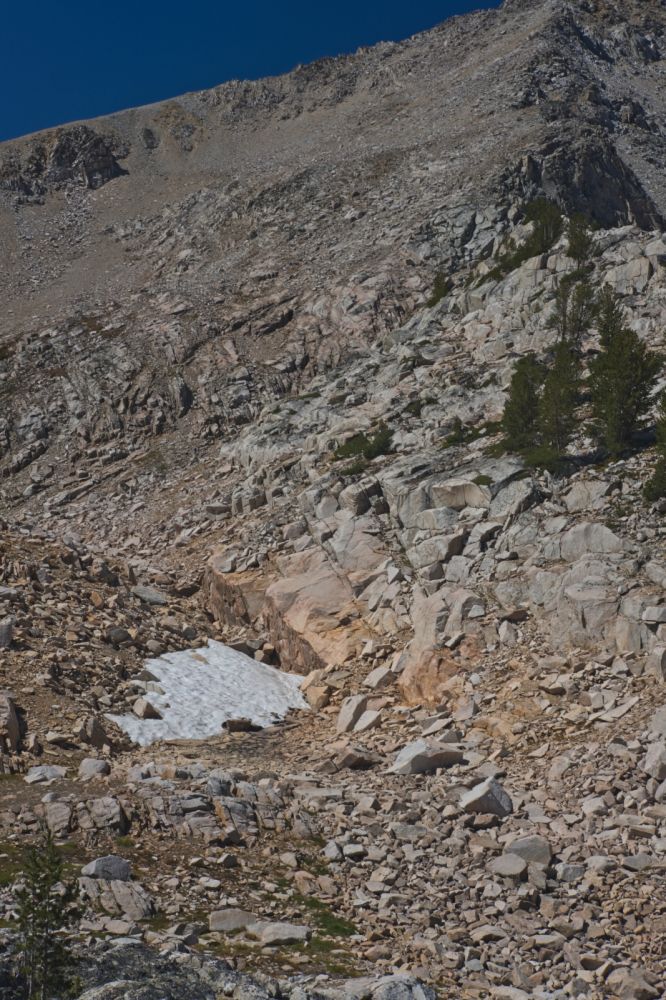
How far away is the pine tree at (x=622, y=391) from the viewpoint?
27.7 metres

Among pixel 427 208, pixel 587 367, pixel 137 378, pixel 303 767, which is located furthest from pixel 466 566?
pixel 427 208

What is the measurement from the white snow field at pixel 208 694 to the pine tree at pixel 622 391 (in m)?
13.9

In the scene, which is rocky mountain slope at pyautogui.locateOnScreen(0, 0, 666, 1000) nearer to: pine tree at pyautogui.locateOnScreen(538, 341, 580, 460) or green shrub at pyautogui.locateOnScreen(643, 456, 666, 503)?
green shrub at pyautogui.locateOnScreen(643, 456, 666, 503)

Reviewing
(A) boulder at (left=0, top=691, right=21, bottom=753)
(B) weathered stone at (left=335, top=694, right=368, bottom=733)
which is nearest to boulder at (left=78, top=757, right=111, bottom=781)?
(A) boulder at (left=0, top=691, right=21, bottom=753)

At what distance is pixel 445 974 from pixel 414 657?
12.5 m

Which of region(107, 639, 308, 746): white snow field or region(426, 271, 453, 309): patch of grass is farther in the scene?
region(426, 271, 453, 309): patch of grass

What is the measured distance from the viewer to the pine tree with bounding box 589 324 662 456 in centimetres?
2769

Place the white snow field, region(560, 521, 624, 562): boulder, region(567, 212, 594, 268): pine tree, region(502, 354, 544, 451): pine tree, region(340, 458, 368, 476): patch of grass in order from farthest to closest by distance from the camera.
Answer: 1. region(567, 212, 594, 268): pine tree
2. region(340, 458, 368, 476): patch of grass
3. region(502, 354, 544, 451): pine tree
4. region(560, 521, 624, 562): boulder
5. the white snow field

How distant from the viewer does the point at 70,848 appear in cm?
1430

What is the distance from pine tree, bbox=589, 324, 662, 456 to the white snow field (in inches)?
548

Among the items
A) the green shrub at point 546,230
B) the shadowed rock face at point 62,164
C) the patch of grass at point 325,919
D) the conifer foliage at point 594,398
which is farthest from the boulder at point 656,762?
the shadowed rock face at point 62,164

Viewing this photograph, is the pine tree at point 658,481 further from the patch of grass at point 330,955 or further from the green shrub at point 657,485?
the patch of grass at point 330,955

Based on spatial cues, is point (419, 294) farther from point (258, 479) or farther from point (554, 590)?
point (554, 590)

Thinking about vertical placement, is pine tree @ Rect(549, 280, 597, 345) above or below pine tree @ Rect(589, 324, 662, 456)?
above
